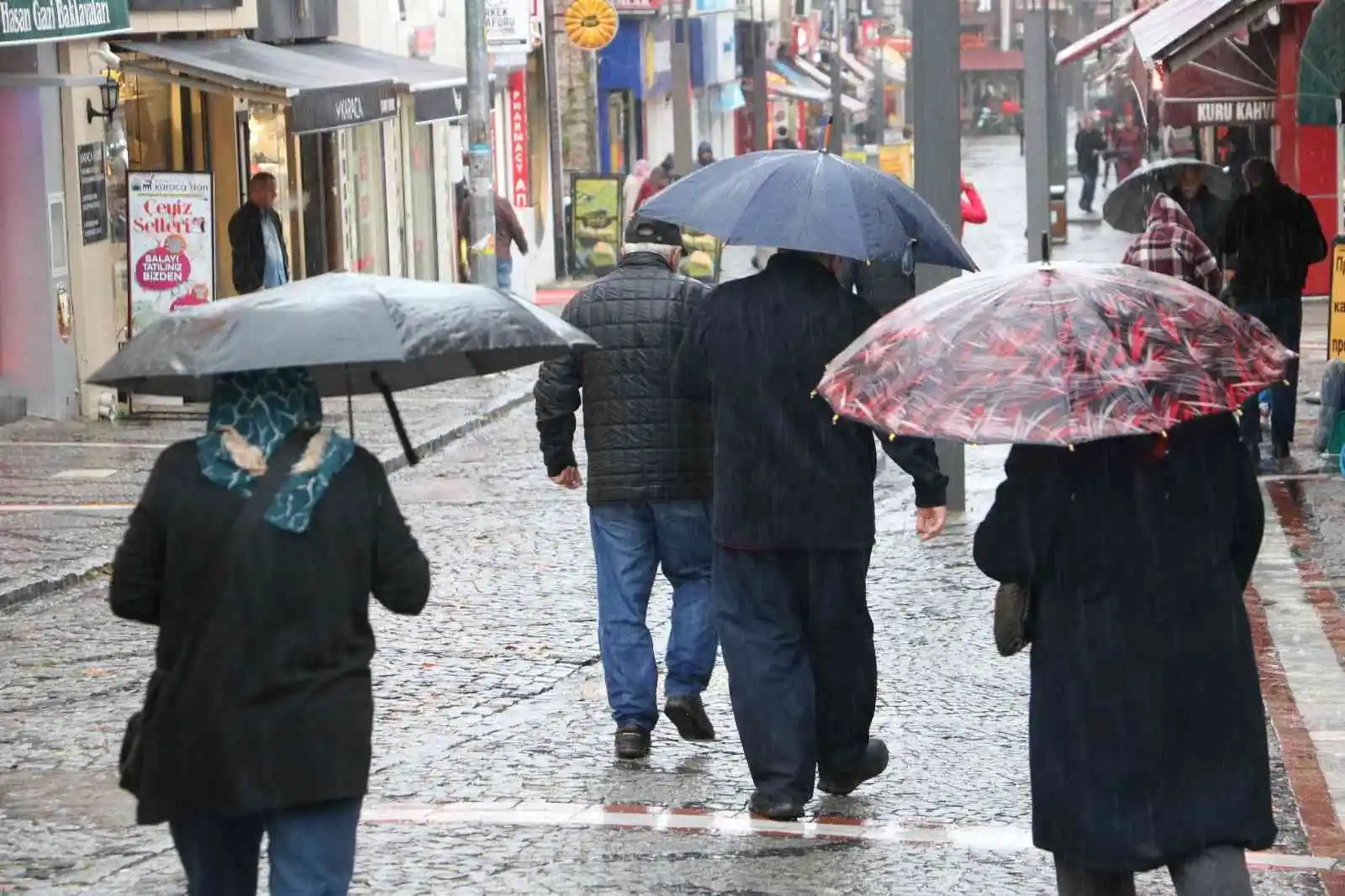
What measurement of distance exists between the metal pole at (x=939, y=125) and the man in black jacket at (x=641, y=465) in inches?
206

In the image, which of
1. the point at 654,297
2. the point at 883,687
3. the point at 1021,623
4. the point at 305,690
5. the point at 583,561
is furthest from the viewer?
the point at 583,561

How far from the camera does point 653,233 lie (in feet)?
25.5

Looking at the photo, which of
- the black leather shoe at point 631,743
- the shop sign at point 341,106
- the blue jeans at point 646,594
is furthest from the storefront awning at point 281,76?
the black leather shoe at point 631,743

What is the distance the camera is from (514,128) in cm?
3456

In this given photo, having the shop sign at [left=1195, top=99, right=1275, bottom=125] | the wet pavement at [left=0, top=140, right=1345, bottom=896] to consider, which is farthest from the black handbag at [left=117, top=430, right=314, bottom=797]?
the shop sign at [left=1195, top=99, right=1275, bottom=125]

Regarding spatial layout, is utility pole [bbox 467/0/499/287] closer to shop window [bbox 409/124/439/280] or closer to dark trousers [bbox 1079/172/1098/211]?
shop window [bbox 409/124/439/280]

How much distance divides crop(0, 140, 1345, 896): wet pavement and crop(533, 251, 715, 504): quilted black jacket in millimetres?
885

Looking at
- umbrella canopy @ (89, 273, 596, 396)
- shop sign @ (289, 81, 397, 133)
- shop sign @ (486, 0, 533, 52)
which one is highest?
shop sign @ (486, 0, 533, 52)

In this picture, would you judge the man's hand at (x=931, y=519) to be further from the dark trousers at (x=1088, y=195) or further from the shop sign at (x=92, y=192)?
the dark trousers at (x=1088, y=195)

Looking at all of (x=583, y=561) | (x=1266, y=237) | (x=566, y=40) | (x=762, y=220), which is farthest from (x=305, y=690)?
(x=566, y=40)

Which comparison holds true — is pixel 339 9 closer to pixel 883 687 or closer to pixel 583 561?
pixel 583 561

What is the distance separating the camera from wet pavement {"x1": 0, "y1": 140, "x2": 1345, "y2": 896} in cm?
638

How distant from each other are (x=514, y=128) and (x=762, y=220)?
92.5 ft

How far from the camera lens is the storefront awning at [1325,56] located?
14.3 metres
